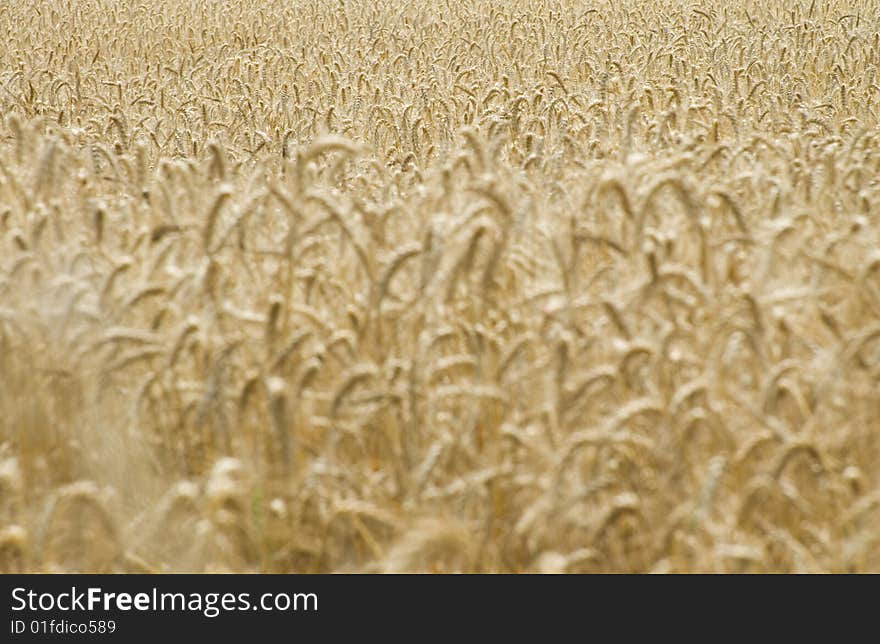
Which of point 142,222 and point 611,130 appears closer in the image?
point 142,222

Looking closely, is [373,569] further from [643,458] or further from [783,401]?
[783,401]

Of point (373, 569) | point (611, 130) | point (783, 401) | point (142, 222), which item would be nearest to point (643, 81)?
point (611, 130)

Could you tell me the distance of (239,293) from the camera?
3.29 meters

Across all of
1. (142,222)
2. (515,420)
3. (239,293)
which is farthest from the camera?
(142,222)

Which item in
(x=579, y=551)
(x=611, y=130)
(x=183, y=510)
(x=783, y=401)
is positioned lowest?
(x=579, y=551)

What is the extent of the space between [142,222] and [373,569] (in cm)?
198

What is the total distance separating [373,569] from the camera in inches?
93.7

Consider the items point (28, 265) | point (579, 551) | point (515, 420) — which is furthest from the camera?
point (28, 265)

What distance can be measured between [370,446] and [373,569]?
1.58 feet

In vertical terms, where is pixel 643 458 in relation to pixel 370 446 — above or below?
below

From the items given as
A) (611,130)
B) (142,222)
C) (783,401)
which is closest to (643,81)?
(611,130)

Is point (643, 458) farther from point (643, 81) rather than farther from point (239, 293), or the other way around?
point (643, 81)

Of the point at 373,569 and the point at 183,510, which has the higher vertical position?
the point at 183,510

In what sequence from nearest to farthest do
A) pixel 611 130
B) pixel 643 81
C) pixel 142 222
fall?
1. pixel 142 222
2. pixel 611 130
3. pixel 643 81
